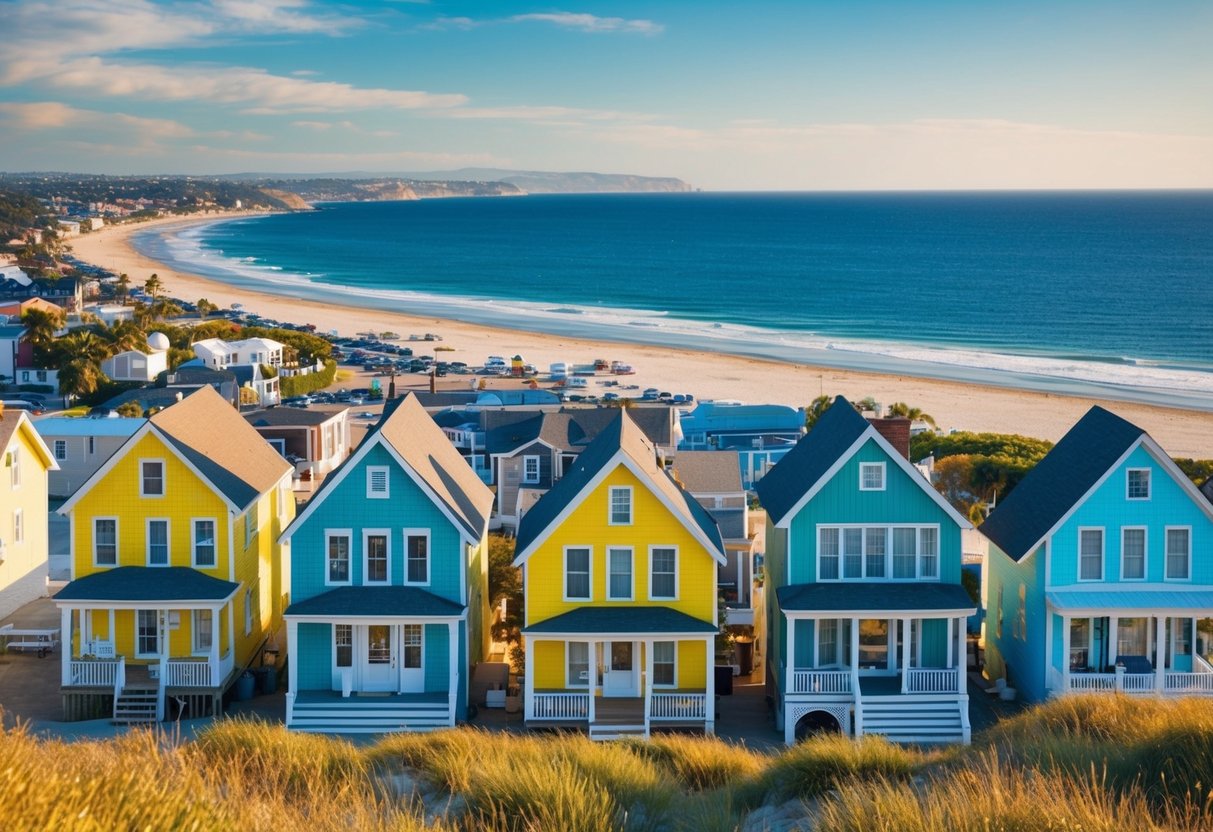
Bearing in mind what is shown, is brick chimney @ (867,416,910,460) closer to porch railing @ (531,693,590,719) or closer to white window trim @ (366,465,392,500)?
porch railing @ (531,693,590,719)

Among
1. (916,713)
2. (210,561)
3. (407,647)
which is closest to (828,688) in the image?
(916,713)

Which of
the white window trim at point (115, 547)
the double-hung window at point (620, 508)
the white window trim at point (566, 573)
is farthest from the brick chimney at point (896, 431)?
the white window trim at point (115, 547)

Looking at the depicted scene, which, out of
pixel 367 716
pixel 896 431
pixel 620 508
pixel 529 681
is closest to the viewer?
pixel 367 716

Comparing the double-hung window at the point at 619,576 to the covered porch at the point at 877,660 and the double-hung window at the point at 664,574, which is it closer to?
the double-hung window at the point at 664,574

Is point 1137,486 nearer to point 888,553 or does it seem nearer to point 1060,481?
point 1060,481

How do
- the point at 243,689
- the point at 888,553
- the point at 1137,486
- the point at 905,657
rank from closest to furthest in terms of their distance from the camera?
the point at 905,657 → the point at 1137,486 → the point at 888,553 → the point at 243,689

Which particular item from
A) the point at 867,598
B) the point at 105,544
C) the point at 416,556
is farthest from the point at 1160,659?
the point at 105,544

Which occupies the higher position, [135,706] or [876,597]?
[876,597]

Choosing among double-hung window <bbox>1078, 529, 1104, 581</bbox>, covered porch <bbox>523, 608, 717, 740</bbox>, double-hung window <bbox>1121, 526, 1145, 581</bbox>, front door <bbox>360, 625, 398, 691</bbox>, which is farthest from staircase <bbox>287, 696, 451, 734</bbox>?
double-hung window <bbox>1121, 526, 1145, 581</bbox>
